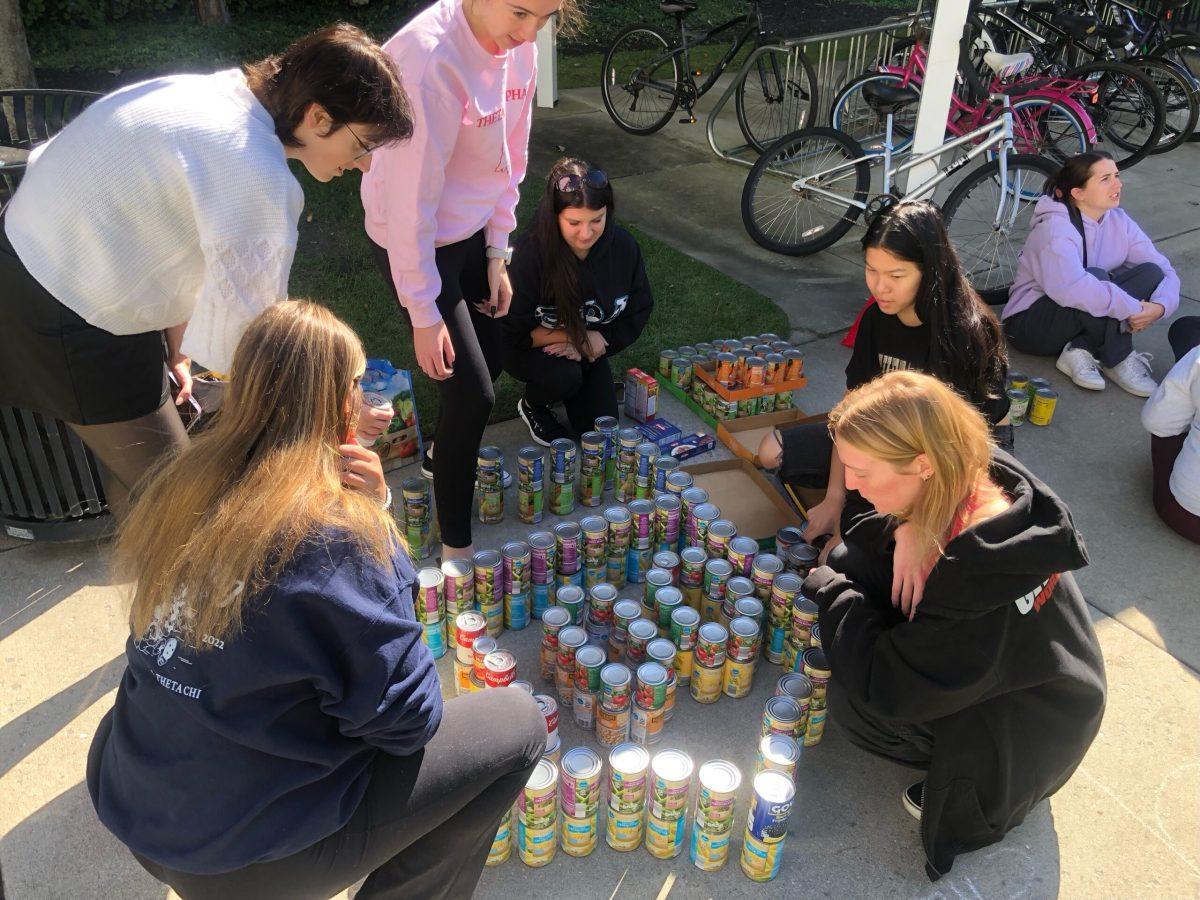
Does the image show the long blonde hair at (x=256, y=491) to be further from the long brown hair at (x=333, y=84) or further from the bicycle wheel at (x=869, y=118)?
the bicycle wheel at (x=869, y=118)

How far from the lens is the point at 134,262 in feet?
6.90

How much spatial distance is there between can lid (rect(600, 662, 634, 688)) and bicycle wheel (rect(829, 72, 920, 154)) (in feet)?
14.6

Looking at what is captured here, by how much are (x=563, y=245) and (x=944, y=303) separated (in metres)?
1.37

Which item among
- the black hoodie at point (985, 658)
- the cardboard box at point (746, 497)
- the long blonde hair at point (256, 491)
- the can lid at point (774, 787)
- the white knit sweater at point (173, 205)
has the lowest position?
the cardboard box at point (746, 497)

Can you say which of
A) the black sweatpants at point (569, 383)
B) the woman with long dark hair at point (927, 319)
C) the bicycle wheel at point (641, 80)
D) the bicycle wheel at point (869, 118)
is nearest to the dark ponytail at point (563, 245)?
the black sweatpants at point (569, 383)

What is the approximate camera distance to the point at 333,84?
205cm

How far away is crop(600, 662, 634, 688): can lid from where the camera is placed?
8.32ft

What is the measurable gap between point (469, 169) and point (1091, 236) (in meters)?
3.26

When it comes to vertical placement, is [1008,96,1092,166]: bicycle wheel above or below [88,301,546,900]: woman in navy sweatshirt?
below

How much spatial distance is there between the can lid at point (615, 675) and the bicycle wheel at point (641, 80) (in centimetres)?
625

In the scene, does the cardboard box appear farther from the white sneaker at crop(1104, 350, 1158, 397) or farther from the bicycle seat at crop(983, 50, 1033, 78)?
the bicycle seat at crop(983, 50, 1033, 78)

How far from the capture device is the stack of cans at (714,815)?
88.1 inches

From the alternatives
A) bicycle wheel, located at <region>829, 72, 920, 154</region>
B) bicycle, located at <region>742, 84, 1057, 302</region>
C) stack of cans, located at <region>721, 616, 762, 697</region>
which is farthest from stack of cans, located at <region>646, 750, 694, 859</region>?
bicycle wheel, located at <region>829, 72, 920, 154</region>

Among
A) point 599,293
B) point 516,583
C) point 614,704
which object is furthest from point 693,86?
point 614,704
